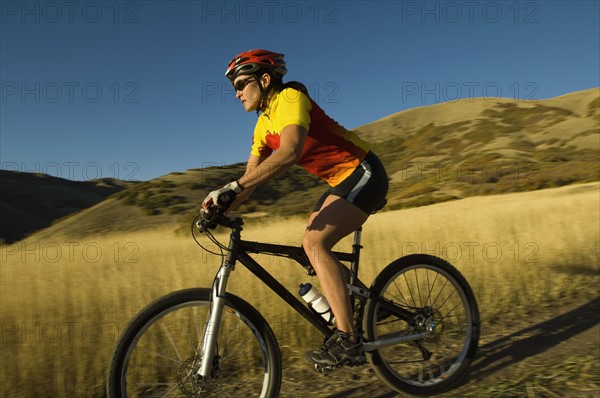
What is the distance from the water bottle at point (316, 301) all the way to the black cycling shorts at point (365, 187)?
0.58m

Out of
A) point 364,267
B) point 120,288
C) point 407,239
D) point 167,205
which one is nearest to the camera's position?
point 120,288

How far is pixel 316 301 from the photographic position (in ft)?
11.5

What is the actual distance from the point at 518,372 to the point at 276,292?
221 centimetres

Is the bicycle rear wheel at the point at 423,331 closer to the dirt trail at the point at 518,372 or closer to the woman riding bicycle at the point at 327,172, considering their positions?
the dirt trail at the point at 518,372

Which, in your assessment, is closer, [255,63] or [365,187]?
[255,63]

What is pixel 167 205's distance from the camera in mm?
50656

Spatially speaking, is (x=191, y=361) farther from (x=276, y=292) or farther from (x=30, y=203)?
(x=30, y=203)

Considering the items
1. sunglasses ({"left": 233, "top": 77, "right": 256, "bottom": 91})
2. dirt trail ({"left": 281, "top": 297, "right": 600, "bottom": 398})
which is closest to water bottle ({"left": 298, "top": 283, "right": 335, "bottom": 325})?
dirt trail ({"left": 281, "top": 297, "right": 600, "bottom": 398})

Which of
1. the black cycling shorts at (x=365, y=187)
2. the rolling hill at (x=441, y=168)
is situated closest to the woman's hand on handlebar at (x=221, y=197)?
the black cycling shorts at (x=365, y=187)

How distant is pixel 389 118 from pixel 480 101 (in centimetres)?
1801

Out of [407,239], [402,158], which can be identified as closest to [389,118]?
[402,158]

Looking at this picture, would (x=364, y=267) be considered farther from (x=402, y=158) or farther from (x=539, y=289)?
(x=402, y=158)

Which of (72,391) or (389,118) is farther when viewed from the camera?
(389,118)

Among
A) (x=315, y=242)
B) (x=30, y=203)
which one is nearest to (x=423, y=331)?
(x=315, y=242)
